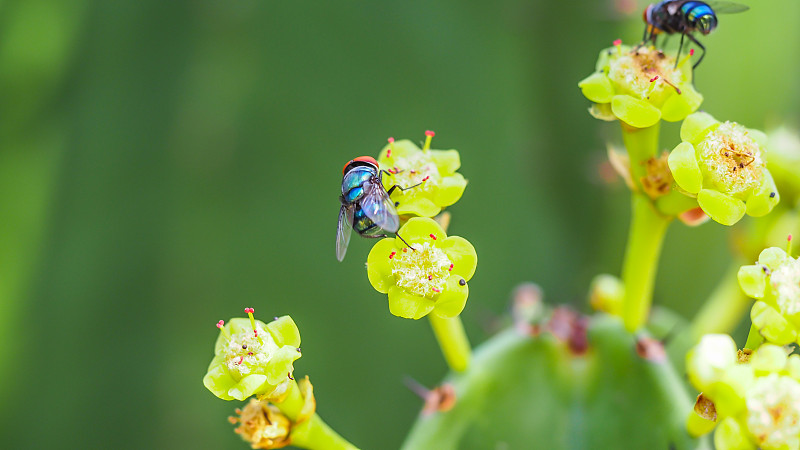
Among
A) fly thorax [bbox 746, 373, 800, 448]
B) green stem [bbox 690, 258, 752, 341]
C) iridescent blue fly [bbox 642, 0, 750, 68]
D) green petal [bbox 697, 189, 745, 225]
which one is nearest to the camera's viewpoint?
fly thorax [bbox 746, 373, 800, 448]

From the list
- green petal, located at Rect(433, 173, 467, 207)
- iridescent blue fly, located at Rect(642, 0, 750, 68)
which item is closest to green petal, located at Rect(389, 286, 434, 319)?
green petal, located at Rect(433, 173, 467, 207)

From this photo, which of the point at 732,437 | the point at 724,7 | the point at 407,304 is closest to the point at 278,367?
the point at 407,304

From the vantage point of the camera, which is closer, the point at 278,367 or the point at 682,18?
the point at 278,367

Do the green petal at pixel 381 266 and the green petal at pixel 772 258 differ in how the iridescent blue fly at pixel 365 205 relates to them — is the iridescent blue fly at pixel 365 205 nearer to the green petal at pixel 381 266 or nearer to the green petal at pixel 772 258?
the green petal at pixel 381 266

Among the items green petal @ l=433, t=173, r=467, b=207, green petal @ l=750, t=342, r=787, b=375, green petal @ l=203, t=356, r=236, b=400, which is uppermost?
green petal @ l=433, t=173, r=467, b=207

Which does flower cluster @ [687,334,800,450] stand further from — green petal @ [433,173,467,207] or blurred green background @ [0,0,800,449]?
blurred green background @ [0,0,800,449]

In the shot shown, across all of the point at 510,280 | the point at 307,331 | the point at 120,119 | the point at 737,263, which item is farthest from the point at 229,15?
the point at 737,263

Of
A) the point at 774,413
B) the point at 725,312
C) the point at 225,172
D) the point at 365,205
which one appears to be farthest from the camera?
the point at 225,172

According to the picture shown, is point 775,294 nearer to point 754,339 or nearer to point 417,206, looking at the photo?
point 754,339
